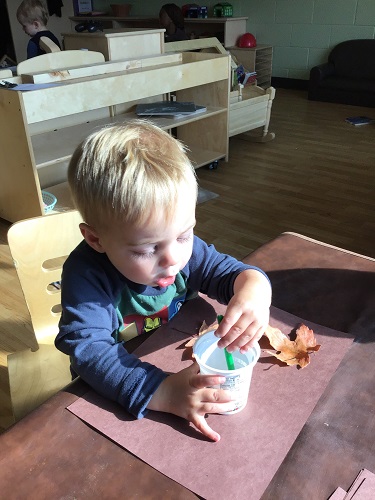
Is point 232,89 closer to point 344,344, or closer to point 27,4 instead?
point 27,4

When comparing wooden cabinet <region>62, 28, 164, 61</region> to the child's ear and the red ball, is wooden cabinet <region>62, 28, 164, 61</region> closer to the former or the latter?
the child's ear

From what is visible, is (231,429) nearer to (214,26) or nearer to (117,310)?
(117,310)

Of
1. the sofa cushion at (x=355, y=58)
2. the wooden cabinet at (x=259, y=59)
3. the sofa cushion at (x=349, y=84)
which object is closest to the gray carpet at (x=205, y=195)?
the sofa cushion at (x=349, y=84)

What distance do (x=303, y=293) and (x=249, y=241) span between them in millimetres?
1630

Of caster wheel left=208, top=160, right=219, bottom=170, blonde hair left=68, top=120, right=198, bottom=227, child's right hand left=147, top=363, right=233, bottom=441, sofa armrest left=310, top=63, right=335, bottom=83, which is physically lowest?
caster wheel left=208, top=160, right=219, bottom=170

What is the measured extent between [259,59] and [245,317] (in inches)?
234

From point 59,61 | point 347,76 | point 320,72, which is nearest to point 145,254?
point 59,61

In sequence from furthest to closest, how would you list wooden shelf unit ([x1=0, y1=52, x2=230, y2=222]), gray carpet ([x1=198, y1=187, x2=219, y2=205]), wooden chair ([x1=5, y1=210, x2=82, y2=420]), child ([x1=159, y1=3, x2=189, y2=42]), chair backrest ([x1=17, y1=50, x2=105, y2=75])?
child ([x1=159, y1=3, x2=189, y2=42]) < gray carpet ([x1=198, y1=187, x2=219, y2=205]) < chair backrest ([x1=17, y1=50, x2=105, y2=75]) < wooden shelf unit ([x1=0, y1=52, x2=230, y2=222]) < wooden chair ([x1=5, y1=210, x2=82, y2=420])

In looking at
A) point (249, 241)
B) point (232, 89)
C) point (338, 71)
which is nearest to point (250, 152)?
point (232, 89)

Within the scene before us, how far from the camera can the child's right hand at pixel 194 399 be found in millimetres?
590

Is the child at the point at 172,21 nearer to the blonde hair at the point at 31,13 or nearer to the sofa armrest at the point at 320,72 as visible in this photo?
the blonde hair at the point at 31,13

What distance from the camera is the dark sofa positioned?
17.1ft

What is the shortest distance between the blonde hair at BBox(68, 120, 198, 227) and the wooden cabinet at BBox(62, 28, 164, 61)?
238 centimetres

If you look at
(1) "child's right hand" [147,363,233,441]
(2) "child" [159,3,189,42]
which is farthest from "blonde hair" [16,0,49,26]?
(1) "child's right hand" [147,363,233,441]
